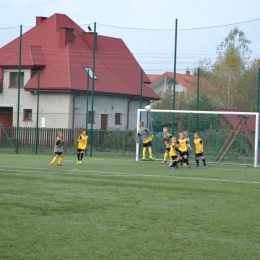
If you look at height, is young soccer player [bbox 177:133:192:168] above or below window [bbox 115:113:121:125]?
below

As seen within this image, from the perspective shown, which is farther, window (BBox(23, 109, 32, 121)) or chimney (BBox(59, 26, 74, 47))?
chimney (BBox(59, 26, 74, 47))

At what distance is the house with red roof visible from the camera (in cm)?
3603

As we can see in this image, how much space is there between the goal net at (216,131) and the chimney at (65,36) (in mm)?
16386

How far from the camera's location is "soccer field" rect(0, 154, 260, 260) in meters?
7.23

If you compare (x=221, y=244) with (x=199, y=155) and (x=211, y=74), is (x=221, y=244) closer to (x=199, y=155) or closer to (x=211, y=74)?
(x=199, y=155)

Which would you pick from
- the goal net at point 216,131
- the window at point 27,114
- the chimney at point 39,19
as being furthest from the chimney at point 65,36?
the goal net at point 216,131

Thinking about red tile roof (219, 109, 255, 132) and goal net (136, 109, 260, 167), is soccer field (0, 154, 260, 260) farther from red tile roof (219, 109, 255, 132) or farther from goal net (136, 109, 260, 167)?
red tile roof (219, 109, 255, 132)

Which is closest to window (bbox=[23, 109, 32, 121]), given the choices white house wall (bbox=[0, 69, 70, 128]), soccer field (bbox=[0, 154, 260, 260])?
white house wall (bbox=[0, 69, 70, 128])

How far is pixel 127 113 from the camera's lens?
118ft

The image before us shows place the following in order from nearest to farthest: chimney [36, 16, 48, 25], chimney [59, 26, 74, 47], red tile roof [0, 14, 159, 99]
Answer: red tile roof [0, 14, 159, 99] → chimney [59, 26, 74, 47] → chimney [36, 16, 48, 25]

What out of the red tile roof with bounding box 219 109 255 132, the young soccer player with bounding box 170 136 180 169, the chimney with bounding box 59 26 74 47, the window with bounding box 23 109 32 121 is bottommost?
the young soccer player with bounding box 170 136 180 169

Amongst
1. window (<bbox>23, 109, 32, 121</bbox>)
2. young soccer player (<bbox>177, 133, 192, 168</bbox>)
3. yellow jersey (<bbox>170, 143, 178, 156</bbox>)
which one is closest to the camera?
yellow jersey (<bbox>170, 143, 178, 156</bbox>)

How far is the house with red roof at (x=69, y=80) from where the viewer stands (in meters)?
36.0

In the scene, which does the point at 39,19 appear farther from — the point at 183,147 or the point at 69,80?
the point at 183,147
